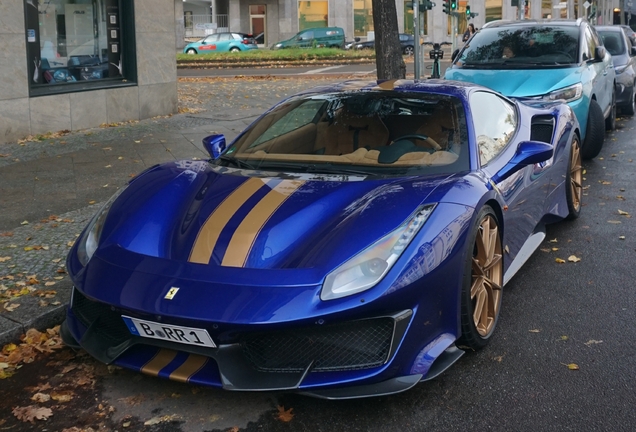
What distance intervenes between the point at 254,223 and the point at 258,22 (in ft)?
180

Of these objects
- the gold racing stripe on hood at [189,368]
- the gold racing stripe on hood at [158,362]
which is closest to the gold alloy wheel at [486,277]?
the gold racing stripe on hood at [189,368]

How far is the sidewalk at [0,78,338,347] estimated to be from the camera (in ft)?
16.6

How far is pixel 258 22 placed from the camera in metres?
56.8

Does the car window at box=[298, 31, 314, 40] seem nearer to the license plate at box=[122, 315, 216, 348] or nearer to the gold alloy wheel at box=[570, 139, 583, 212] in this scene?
the gold alloy wheel at box=[570, 139, 583, 212]

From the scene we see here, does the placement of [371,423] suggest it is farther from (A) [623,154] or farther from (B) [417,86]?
(A) [623,154]

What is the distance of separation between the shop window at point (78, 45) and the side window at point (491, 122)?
808 cm

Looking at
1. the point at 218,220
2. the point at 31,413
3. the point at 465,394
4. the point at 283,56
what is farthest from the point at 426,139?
the point at 283,56

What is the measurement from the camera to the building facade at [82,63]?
11.3 m

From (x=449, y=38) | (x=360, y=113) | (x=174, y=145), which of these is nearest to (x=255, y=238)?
(x=360, y=113)

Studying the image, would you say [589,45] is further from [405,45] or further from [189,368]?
[405,45]

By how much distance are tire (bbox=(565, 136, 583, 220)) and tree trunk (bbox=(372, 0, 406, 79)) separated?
6.28m

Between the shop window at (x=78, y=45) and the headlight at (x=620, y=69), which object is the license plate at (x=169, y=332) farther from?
the headlight at (x=620, y=69)

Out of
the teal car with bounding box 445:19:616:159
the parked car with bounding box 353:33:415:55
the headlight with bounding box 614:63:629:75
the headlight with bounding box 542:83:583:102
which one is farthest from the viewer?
the parked car with bounding box 353:33:415:55

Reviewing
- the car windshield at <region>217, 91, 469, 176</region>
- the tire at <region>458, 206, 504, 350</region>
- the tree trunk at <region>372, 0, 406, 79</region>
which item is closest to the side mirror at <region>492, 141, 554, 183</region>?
the car windshield at <region>217, 91, 469, 176</region>
